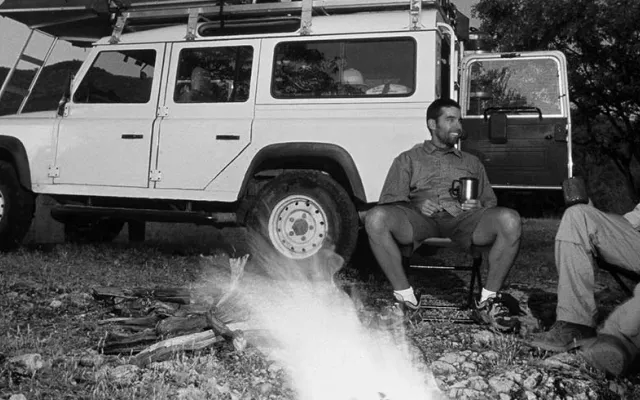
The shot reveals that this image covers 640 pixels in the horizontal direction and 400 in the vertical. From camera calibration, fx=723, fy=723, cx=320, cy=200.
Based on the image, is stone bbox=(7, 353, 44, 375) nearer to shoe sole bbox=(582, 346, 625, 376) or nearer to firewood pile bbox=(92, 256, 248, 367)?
firewood pile bbox=(92, 256, 248, 367)

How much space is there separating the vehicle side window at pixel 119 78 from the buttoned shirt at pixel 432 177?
273 centimetres

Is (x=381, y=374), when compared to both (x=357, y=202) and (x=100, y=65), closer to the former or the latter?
(x=357, y=202)

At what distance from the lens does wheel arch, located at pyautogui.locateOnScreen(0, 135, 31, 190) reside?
656 cm

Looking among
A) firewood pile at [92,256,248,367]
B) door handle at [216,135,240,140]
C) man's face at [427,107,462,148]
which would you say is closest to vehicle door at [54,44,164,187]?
door handle at [216,135,240,140]

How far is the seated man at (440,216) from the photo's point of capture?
13.1 feet

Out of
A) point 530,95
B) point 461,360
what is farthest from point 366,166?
point 461,360

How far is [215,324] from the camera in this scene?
11.7 ft

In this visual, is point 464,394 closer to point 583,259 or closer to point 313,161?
point 583,259

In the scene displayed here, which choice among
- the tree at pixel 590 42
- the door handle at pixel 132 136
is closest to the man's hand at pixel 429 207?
the door handle at pixel 132 136

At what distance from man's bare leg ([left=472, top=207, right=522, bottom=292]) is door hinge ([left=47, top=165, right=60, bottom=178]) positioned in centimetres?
411

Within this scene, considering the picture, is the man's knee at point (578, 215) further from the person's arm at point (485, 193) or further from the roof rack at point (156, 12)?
the roof rack at point (156, 12)

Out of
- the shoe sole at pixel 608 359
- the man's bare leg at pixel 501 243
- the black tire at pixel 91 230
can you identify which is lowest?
the shoe sole at pixel 608 359

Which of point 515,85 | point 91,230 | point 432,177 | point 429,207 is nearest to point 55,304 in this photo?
point 429,207

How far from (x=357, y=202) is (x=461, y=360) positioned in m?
2.53
